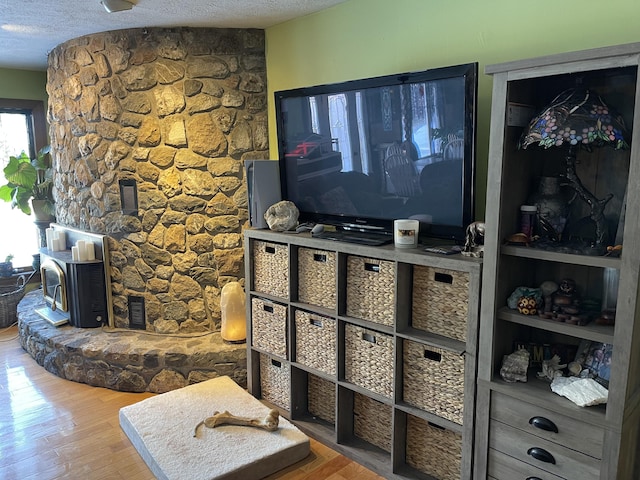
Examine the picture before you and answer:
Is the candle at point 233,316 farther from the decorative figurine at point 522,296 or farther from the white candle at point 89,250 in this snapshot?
the decorative figurine at point 522,296

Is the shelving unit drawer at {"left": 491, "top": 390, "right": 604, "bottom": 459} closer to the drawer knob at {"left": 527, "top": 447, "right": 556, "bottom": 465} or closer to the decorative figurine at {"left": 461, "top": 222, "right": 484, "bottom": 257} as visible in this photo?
the drawer knob at {"left": 527, "top": 447, "right": 556, "bottom": 465}

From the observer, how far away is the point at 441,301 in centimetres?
193

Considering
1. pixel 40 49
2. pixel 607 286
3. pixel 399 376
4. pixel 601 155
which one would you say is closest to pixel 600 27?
pixel 601 155

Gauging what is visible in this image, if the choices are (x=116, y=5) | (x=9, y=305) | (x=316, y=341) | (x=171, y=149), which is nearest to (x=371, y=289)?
(x=316, y=341)

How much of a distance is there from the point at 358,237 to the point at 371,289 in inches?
10.9

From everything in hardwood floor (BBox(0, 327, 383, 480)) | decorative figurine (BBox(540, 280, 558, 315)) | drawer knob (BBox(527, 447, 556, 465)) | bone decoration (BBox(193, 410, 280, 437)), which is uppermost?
decorative figurine (BBox(540, 280, 558, 315))

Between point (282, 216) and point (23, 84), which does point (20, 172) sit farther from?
point (282, 216)

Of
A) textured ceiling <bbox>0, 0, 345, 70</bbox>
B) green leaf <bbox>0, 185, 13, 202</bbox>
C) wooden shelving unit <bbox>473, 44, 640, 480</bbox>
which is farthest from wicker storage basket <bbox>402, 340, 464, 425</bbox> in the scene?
green leaf <bbox>0, 185, 13, 202</bbox>

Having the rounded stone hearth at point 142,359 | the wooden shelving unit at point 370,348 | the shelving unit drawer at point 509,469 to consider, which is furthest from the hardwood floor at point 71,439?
the shelving unit drawer at point 509,469

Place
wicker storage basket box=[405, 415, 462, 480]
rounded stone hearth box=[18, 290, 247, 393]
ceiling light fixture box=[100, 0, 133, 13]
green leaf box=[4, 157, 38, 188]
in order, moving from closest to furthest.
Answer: wicker storage basket box=[405, 415, 462, 480] < ceiling light fixture box=[100, 0, 133, 13] < rounded stone hearth box=[18, 290, 247, 393] < green leaf box=[4, 157, 38, 188]

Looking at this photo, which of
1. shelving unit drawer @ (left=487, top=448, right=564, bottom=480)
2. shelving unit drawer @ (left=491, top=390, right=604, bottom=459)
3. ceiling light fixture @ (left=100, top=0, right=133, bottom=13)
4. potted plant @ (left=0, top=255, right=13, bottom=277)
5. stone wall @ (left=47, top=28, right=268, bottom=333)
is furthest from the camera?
potted plant @ (left=0, top=255, right=13, bottom=277)

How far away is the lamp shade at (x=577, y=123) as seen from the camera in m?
1.47

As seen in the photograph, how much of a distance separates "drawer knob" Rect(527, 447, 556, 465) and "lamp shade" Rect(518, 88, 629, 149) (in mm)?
1031

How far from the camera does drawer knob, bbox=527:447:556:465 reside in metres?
1.62
